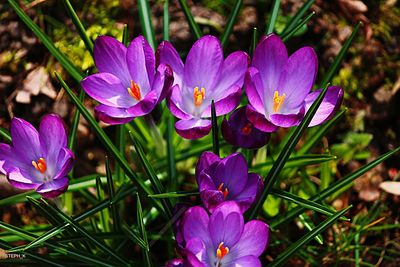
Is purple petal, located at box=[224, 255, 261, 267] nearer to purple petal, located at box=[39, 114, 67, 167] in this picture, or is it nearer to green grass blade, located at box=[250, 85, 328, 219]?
green grass blade, located at box=[250, 85, 328, 219]

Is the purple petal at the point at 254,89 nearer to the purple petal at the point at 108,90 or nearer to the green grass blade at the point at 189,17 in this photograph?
the purple petal at the point at 108,90

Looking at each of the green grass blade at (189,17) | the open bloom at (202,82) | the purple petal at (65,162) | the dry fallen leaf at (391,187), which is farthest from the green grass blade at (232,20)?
the dry fallen leaf at (391,187)

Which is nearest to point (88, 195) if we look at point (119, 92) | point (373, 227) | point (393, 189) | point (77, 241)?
point (77, 241)

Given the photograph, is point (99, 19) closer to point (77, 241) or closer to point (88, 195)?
point (88, 195)

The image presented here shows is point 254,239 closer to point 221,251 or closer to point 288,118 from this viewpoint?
point 221,251

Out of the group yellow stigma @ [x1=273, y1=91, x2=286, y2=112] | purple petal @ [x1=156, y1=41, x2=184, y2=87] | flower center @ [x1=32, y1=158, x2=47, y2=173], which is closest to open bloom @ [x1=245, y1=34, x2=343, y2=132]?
yellow stigma @ [x1=273, y1=91, x2=286, y2=112]

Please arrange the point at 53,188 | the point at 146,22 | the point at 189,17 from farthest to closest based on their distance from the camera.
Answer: the point at 146,22, the point at 189,17, the point at 53,188

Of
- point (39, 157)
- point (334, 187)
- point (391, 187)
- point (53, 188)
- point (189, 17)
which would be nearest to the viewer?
point (53, 188)

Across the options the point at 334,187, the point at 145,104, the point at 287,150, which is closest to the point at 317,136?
the point at 334,187
